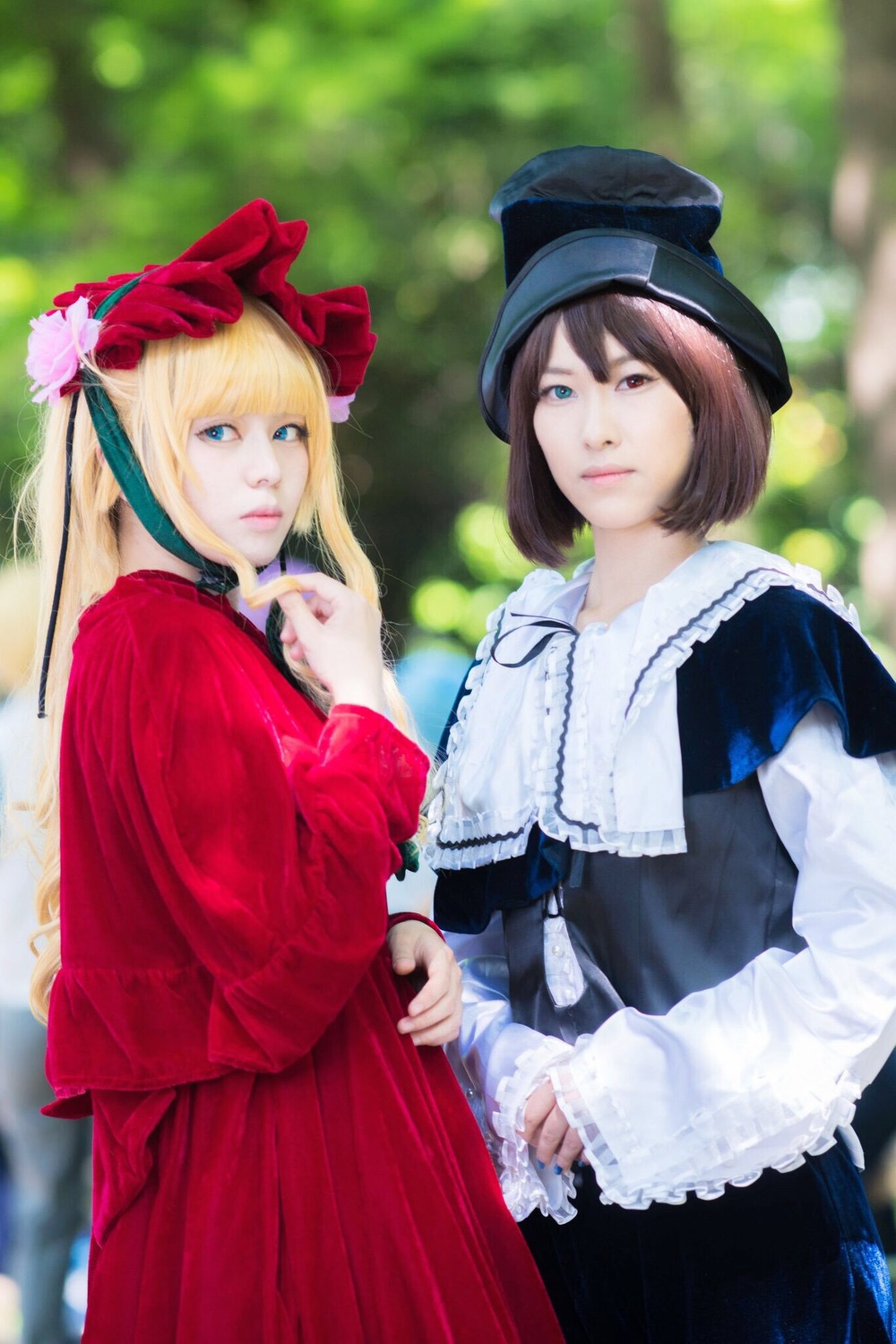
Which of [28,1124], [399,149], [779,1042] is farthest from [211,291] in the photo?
[399,149]

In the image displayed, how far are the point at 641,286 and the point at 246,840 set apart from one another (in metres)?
0.77

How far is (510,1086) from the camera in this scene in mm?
1489

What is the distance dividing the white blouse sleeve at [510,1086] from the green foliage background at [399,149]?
129 inches

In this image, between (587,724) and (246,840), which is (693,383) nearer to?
(587,724)

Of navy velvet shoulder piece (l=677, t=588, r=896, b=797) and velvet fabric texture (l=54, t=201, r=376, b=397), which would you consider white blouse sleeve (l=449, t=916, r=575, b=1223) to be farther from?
velvet fabric texture (l=54, t=201, r=376, b=397)

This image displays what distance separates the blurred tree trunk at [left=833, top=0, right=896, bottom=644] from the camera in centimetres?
433

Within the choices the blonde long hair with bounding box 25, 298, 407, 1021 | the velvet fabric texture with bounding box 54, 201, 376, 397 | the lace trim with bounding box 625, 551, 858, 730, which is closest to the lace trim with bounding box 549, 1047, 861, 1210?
the lace trim with bounding box 625, 551, 858, 730

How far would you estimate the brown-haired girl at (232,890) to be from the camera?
125 centimetres

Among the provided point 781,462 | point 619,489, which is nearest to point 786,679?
point 619,489

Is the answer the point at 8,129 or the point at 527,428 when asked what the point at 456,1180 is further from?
the point at 8,129

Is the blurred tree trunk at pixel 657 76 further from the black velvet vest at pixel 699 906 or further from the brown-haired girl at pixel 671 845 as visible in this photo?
the black velvet vest at pixel 699 906

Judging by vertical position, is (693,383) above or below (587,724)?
above

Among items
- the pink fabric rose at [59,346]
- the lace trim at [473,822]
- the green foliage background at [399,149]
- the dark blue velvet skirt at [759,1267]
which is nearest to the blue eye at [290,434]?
the pink fabric rose at [59,346]

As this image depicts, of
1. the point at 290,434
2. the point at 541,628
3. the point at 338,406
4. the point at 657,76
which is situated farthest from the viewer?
the point at 657,76
